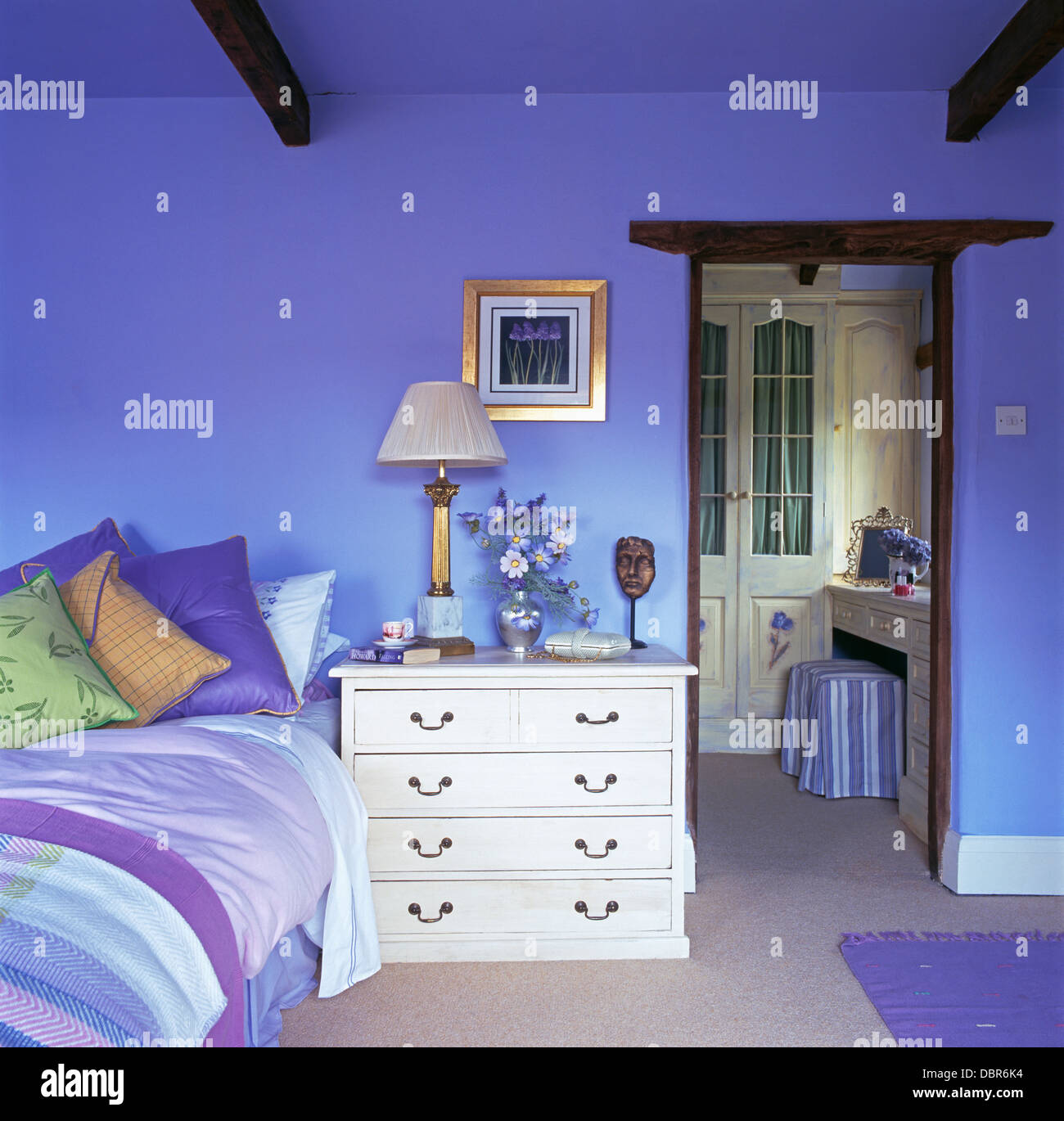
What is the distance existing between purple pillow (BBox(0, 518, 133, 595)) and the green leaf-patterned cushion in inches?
10.9

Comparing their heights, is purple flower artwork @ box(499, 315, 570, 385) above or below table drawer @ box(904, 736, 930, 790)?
above

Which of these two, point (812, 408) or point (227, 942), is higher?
point (812, 408)

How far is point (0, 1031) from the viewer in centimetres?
94

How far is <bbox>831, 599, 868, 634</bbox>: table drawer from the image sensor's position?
4082mm

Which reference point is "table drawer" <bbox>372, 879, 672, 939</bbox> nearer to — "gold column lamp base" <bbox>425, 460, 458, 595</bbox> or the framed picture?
"gold column lamp base" <bbox>425, 460, 458, 595</bbox>

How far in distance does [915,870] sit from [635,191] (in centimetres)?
245

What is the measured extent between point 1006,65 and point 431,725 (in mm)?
2460

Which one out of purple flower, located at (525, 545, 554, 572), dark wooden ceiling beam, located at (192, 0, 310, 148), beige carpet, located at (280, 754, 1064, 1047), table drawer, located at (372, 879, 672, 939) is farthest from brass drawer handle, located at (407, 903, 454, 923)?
dark wooden ceiling beam, located at (192, 0, 310, 148)

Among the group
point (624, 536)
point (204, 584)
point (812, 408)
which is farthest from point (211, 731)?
point (812, 408)

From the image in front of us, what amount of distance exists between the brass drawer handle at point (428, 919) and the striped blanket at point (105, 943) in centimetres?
90

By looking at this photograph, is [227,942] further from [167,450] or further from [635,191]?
[635,191]

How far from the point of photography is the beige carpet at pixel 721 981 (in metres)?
1.92

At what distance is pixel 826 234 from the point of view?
2.79 metres
